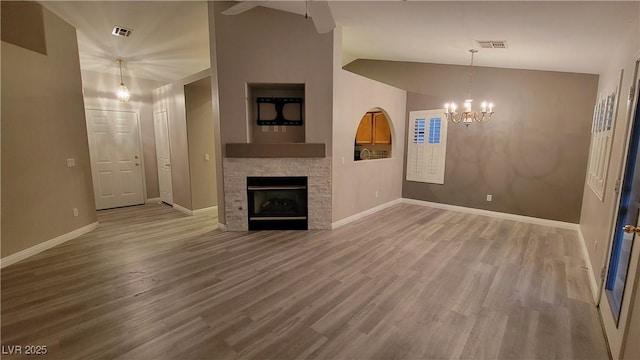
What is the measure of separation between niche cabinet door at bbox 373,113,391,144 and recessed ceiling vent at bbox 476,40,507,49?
9.87ft

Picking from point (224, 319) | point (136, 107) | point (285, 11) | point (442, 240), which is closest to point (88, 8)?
point (285, 11)

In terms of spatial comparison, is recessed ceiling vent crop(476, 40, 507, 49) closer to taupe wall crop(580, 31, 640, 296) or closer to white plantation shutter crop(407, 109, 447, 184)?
taupe wall crop(580, 31, 640, 296)

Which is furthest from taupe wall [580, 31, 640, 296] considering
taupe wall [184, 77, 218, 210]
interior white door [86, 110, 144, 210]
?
interior white door [86, 110, 144, 210]

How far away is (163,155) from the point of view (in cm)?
601

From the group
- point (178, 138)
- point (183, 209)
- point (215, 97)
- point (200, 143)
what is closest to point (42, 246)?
point (183, 209)

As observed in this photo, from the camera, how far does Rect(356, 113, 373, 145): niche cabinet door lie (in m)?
7.10

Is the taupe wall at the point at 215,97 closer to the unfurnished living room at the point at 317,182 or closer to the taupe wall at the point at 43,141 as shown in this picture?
the unfurnished living room at the point at 317,182

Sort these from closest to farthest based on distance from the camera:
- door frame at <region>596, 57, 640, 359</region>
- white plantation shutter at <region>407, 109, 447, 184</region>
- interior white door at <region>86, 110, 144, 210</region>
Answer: door frame at <region>596, 57, 640, 359</region> < interior white door at <region>86, 110, 144, 210</region> < white plantation shutter at <region>407, 109, 447, 184</region>

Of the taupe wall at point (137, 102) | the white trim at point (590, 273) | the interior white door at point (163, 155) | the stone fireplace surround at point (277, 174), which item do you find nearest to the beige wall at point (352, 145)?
the stone fireplace surround at point (277, 174)

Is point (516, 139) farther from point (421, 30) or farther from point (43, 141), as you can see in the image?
point (43, 141)

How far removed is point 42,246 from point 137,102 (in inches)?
143

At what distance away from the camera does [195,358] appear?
1805 mm

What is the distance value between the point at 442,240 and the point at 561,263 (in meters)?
1.34

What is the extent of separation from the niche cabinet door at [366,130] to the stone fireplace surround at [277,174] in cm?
323
